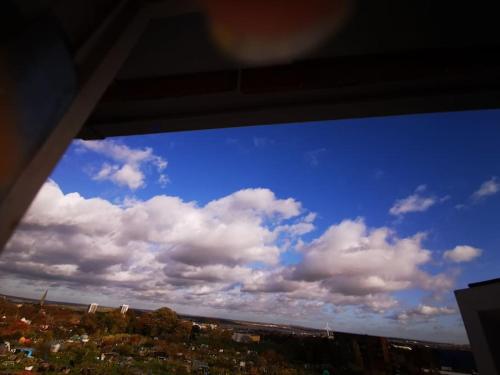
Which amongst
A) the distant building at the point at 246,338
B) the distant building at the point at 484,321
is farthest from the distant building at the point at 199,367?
the distant building at the point at 484,321

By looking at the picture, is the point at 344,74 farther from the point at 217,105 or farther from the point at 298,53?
the point at 217,105

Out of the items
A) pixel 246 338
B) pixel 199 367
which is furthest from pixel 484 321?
pixel 246 338

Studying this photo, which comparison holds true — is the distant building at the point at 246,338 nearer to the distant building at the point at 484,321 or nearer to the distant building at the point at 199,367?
the distant building at the point at 199,367

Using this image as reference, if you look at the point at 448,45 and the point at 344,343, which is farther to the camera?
the point at 344,343

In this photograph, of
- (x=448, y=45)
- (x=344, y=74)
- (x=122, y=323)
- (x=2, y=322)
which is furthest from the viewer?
(x=122, y=323)

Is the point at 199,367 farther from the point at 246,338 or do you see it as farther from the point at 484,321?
the point at 484,321

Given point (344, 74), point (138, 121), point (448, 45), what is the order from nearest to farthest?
point (448, 45)
point (344, 74)
point (138, 121)

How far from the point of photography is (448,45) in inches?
59.0

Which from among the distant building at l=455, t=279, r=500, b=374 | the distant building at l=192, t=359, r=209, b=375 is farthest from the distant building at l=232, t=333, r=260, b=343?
the distant building at l=455, t=279, r=500, b=374

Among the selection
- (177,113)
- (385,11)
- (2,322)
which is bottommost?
(2,322)

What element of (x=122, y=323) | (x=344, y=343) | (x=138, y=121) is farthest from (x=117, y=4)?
(x=122, y=323)

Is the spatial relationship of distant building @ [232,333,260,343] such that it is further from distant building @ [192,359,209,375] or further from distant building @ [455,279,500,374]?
distant building @ [455,279,500,374]

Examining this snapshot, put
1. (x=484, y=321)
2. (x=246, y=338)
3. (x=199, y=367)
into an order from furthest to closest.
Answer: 1. (x=246, y=338)
2. (x=199, y=367)
3. (x=484, y=321)

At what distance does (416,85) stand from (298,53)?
81 centimetres
